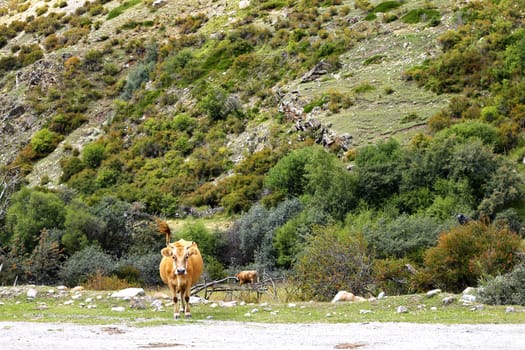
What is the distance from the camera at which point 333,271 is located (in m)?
19.5

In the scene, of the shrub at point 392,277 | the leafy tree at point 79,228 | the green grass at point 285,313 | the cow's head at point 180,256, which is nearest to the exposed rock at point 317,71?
the leafy tree at point 79,228

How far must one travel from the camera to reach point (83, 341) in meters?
9.92

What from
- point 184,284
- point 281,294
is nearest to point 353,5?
point 281,294

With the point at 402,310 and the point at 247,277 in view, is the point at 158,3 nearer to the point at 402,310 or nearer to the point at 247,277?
A: the point at 247,277

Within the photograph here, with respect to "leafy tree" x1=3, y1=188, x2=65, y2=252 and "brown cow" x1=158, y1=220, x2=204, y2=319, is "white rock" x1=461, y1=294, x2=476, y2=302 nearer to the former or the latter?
"brown cow" x1=158, y1=220, x2=204, y2=319

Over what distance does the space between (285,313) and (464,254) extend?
776cm

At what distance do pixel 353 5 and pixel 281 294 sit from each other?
151 feet

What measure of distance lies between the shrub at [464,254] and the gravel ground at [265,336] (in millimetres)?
8509

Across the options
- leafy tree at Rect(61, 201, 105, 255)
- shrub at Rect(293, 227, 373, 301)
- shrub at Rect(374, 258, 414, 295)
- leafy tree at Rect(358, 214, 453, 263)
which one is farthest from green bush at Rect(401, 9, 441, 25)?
shrub at Rect(293, 227, 373, 301)

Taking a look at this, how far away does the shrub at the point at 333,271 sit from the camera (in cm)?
1905

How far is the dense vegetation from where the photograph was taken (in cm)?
2309

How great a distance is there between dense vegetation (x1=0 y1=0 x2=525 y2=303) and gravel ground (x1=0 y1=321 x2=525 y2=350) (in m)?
4.69

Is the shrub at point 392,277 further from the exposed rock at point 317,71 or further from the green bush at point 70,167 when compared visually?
the green bush at point 70,167

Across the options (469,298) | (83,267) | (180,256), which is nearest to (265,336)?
(180,256)
